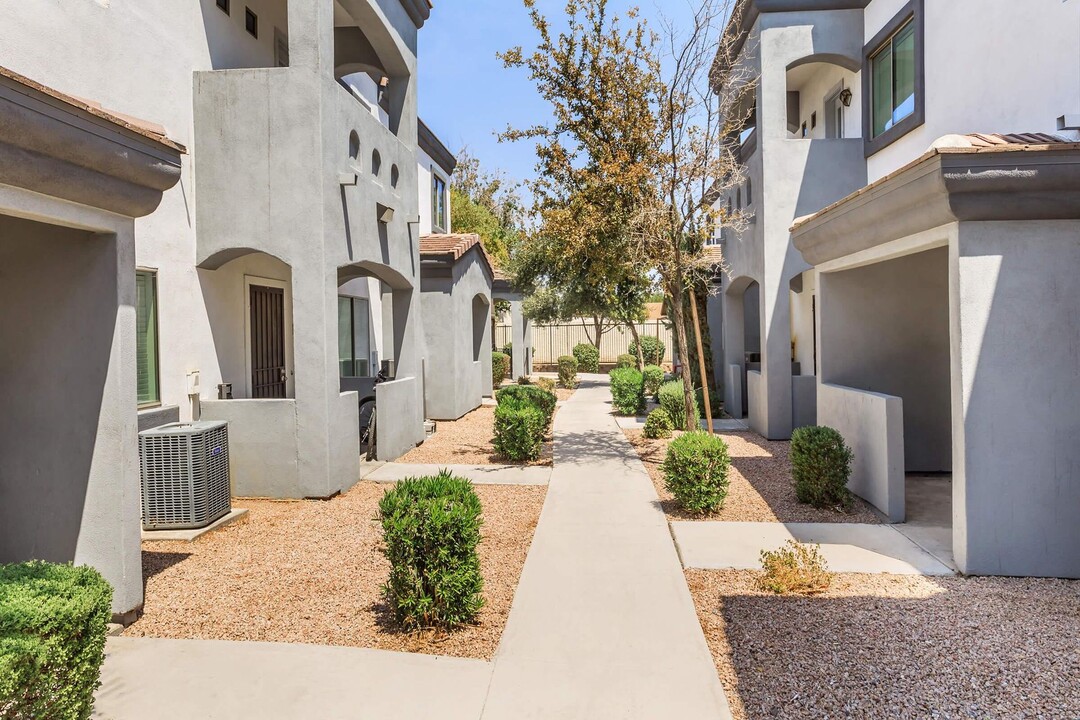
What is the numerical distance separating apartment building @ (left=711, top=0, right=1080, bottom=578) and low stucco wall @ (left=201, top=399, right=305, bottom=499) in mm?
7378

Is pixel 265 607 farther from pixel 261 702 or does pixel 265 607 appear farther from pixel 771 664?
pixel 771 664

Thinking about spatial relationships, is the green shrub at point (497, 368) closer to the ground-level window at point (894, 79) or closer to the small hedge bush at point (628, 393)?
the small hedge bush at point (628, 393)

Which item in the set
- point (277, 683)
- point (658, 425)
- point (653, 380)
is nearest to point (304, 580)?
point (277, 683)

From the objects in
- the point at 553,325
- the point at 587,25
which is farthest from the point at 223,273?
the point at 553,325

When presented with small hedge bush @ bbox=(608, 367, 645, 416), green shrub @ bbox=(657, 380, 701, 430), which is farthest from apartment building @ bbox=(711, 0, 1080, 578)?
small hedge bush @ bbox=(608, 367, 645, 416)

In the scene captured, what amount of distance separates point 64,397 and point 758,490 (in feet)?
26.2

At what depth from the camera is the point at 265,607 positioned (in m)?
5.38

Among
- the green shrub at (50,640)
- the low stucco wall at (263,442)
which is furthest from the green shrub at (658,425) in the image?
the green shrub at (50,640)

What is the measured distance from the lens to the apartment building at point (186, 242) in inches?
190

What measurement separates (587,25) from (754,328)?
35.8 feet

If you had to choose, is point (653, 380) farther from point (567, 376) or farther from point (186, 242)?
point (186, 242)

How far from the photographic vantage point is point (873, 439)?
8.08m

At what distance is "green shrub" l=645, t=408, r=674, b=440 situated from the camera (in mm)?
13586

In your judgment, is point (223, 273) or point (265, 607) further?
point (223, 273)
